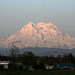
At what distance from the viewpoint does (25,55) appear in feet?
524

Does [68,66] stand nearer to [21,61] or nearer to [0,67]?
[21,61]

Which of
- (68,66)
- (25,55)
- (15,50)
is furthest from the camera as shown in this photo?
(68,66)

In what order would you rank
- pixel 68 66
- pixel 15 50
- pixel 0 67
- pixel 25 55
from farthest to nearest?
pixel 68 66 → pixel 25 55 → pixel 15 50 → pixel 0 67

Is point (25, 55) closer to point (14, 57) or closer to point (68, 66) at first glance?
point (14, 57)

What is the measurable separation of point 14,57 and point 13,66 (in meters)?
10.9

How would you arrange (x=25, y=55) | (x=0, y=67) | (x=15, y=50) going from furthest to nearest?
1. (x=25, y=55)
2. (x=15, y=50)
3. (x=0, y=67)

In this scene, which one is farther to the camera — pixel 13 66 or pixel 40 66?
pixel 40 66

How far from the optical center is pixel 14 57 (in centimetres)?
14600

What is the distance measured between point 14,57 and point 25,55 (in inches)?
572

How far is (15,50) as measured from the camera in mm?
144375

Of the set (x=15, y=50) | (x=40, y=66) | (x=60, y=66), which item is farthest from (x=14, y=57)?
(x=60, y=66)

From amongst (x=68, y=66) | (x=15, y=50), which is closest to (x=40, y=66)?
(x=15, y=50)

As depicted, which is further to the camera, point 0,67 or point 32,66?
point 32,66

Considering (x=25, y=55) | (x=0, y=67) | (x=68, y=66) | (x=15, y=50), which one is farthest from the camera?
(x=68, y=66)
